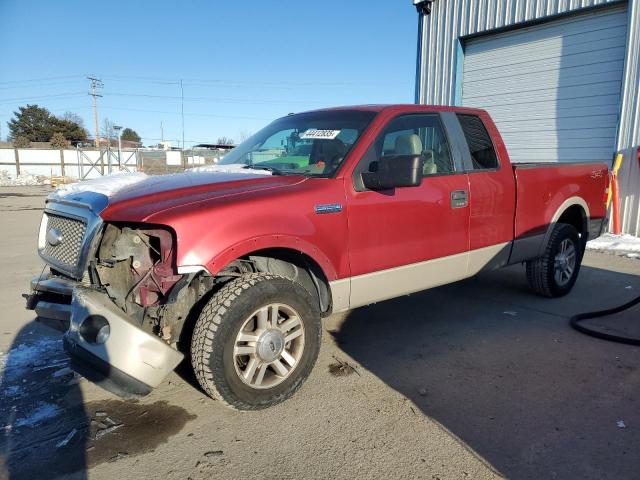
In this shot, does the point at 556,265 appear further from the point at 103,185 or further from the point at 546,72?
the point at 546,72

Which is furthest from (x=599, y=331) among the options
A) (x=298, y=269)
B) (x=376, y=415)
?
(x=298, y=269)

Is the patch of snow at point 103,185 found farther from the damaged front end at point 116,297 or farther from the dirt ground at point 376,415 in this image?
the dirt ground at point 376,415

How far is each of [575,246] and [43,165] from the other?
38.3 meters

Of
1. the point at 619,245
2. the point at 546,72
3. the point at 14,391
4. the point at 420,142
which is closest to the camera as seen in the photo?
the point at 14,391

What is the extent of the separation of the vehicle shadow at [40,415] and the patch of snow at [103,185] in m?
1.35

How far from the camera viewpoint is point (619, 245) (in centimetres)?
875

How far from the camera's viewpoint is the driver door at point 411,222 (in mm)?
3504

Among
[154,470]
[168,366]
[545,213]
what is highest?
[545,213]

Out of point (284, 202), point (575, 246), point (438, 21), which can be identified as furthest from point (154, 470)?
point (438, 21)

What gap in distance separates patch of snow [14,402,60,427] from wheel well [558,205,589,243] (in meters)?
5.40

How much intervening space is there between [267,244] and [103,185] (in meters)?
1.30

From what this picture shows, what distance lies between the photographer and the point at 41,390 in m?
3.33

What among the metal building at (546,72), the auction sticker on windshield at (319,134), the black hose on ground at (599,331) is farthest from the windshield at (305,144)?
the metal building at (546,72)

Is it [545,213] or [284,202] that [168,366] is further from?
[545,213]
